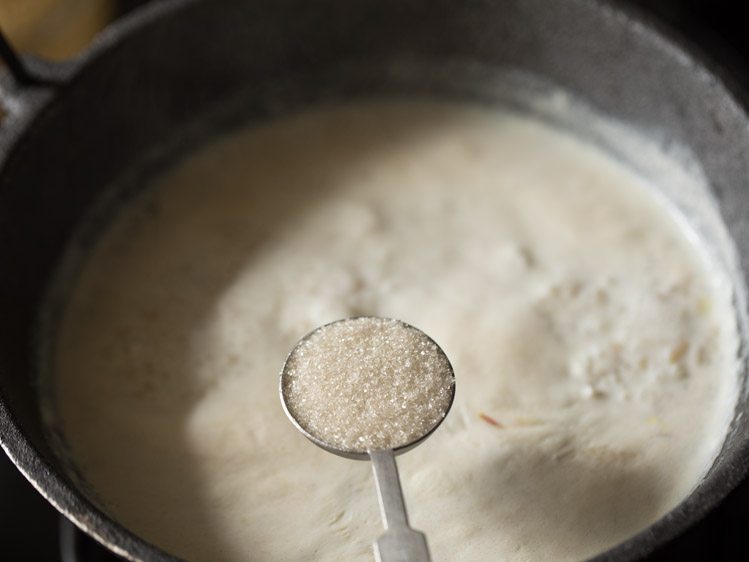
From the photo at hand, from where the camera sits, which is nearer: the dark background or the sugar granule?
the sugar granule

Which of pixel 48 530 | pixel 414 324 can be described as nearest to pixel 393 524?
pixel 414 324

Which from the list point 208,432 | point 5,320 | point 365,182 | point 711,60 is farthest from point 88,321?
point 711,60

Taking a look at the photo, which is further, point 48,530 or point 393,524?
point 48,530

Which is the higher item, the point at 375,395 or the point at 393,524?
the point at 375,395

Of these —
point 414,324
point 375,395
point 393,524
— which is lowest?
point 393,524

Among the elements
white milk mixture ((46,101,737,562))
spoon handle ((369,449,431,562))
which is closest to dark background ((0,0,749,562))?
white milk mixture ((46,101,737,562))

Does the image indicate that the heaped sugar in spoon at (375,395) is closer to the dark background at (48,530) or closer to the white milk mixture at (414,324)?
the white milk mixture at (414,324)

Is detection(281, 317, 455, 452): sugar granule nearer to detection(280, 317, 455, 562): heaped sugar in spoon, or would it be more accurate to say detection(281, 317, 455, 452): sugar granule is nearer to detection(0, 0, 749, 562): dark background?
detection(280, 317, 455, 562): heaped sugar in spoon

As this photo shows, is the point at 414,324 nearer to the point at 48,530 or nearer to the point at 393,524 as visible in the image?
the point at 393,524
